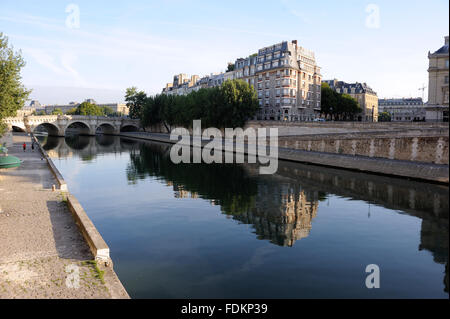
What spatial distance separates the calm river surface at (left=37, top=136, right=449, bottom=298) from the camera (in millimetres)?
11156

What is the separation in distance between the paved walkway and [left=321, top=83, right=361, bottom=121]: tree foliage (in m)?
74.4

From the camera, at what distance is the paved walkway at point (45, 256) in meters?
9.00

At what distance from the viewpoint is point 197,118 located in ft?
232

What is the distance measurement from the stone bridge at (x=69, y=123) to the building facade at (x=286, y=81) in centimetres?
4721

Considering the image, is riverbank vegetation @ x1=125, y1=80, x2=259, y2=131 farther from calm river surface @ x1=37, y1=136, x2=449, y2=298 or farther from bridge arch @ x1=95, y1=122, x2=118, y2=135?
bridge arch @ x1=95, y1=122, x2=118, y2=135

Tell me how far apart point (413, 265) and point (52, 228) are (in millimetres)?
13684

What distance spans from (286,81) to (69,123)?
6150 centimetres

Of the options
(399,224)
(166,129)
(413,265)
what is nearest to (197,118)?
(166,129)

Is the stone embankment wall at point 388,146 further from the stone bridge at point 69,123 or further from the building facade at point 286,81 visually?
the stone bridge at point 69,123

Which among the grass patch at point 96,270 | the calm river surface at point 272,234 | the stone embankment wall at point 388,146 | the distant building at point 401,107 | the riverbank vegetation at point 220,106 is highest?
the distant building at point 401,107

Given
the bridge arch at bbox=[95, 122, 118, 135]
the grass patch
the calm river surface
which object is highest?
the bridge arch at bbox=[95, 122, 118, 135]

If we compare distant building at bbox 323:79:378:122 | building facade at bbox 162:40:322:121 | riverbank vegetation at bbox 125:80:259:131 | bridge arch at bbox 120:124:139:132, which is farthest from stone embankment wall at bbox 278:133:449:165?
bridge arch at bbox 120:124:139:132

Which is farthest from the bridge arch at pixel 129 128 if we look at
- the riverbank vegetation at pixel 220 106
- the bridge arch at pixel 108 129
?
the riverbank vegetation at pixel 220 106
